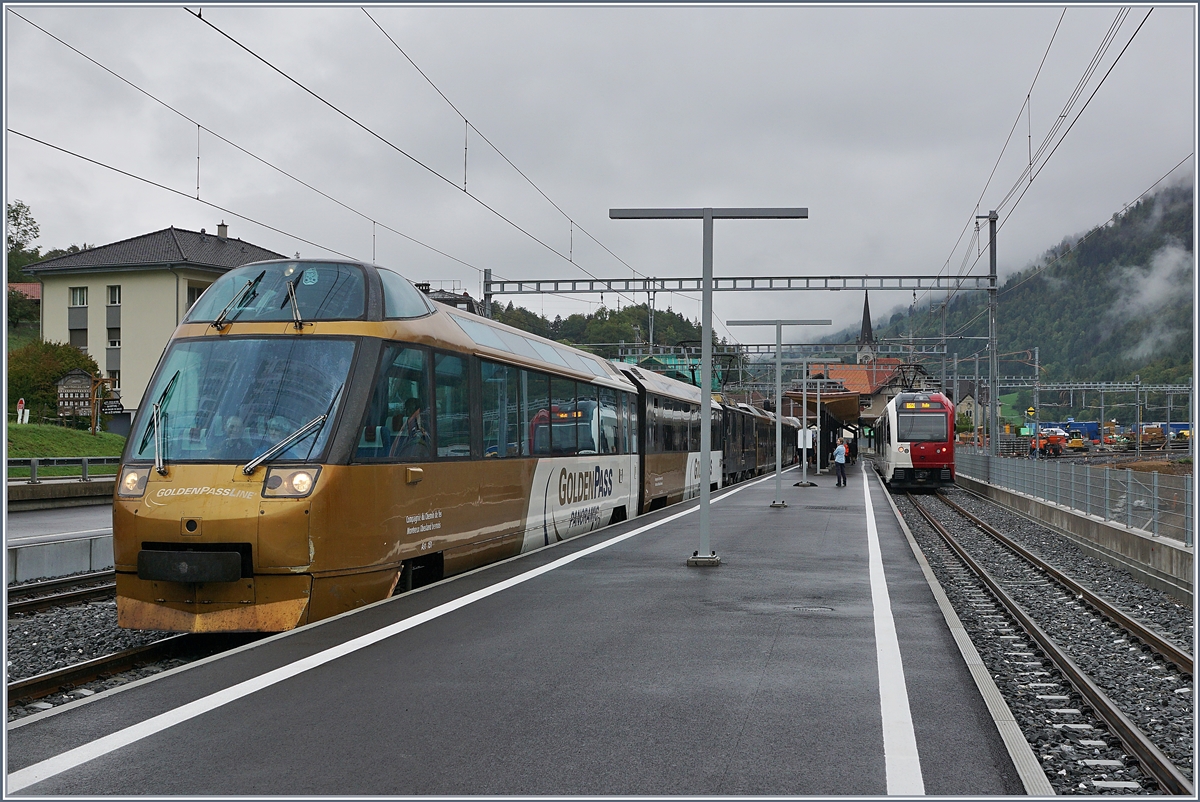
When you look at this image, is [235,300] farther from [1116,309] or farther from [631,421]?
[1116,309]

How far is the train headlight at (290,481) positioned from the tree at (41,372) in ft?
144

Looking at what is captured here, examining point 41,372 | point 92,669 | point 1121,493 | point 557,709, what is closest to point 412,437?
point 92,669

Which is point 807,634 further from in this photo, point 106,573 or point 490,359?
point 106,573

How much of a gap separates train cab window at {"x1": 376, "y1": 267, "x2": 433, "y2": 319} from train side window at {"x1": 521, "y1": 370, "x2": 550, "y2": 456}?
3.21 metres

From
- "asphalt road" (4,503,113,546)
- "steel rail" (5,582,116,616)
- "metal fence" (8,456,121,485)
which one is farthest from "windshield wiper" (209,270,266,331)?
"metal fence" (8,456,121,485)

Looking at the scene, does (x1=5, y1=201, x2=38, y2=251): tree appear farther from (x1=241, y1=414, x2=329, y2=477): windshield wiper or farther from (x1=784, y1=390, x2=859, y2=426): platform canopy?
(x1=241, y1=414, x2=329, y2=477): windshield wiper

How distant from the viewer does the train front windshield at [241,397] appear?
30.0ft

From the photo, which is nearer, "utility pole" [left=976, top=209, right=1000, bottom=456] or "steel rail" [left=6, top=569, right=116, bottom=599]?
"steel rail" [left=6, top=569, right=116, bottom=599]

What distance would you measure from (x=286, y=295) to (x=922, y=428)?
3202 cm

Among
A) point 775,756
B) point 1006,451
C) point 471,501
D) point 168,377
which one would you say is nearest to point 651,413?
Result: point 471,501

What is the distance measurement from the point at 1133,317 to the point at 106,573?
A: 6903 cm

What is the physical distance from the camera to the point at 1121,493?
17500mm

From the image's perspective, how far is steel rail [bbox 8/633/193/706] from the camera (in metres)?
7.43

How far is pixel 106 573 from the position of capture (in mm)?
15039
